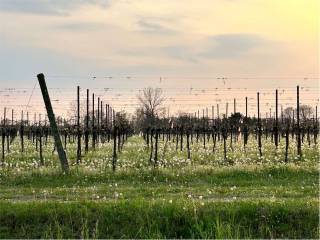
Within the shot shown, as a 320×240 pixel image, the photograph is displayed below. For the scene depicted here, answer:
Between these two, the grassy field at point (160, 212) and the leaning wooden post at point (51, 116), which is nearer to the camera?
the grassy field at point (160, 212)

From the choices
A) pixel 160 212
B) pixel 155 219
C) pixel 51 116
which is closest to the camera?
pixel 155 219

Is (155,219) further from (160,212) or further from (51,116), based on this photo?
(51,116)

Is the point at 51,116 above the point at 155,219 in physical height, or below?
above

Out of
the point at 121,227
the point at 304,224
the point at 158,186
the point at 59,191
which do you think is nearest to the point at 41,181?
the point at 59,191

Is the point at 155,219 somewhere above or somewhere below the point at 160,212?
below

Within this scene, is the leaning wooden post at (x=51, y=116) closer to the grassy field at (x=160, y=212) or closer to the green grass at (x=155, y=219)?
the grassy field at (x=160, y=212)

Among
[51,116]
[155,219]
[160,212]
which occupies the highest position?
[51,116]

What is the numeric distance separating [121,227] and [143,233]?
56 centimetres

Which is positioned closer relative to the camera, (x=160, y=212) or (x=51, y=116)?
(x=160, y=212)

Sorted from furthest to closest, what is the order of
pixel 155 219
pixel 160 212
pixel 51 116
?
1. pixel 51 116
2. pixel 160 212
3. pixel 155 219

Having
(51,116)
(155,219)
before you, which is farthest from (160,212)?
(51,116)

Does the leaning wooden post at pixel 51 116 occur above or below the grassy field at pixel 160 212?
above

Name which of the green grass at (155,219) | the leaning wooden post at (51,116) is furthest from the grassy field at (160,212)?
the leaning wooden post at (51,116)

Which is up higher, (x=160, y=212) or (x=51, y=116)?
(x=51, y=116)
